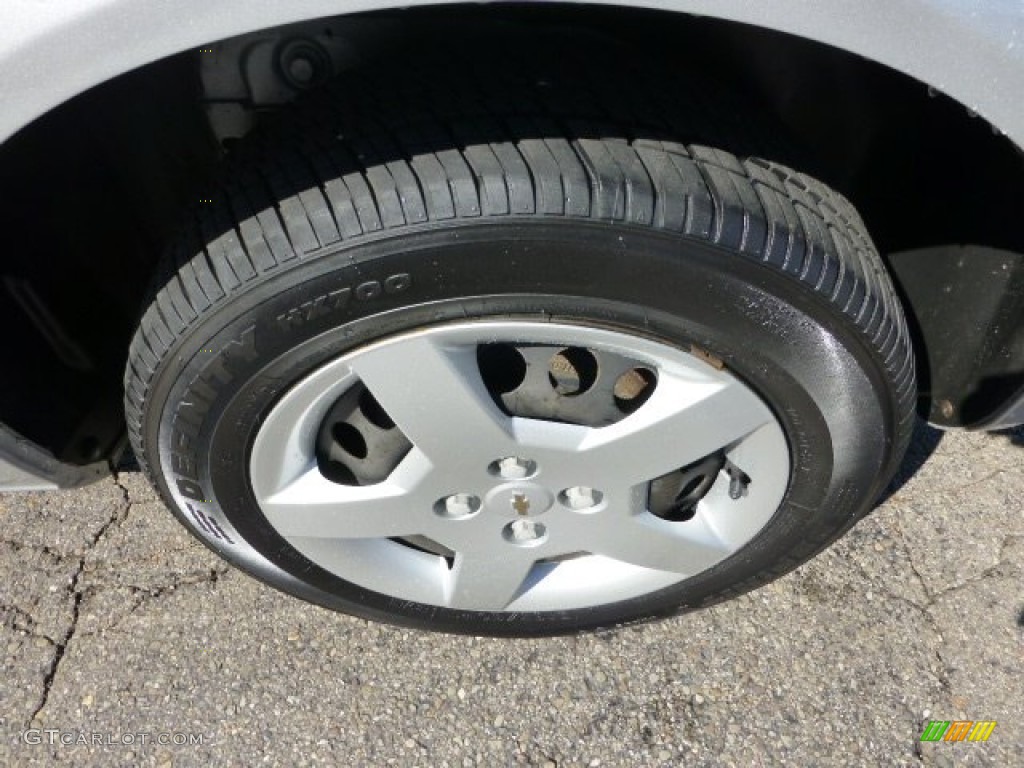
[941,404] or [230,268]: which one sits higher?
[230,268]

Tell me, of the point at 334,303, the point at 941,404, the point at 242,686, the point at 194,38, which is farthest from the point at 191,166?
the point at 941,404

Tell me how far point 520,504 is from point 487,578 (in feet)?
0.75

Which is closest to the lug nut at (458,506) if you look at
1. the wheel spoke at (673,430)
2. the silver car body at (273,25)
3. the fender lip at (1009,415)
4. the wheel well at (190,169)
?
the wheel spoke at (673,430)

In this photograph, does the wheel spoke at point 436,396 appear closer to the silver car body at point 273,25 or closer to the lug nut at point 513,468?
the lug nut at point 513,468

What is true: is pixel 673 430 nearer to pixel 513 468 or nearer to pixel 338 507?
pixel 513 468

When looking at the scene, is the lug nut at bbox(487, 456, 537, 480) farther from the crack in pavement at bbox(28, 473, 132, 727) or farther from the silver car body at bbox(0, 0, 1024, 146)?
the crack in pavement at bbox(28, 473, 132, 727)

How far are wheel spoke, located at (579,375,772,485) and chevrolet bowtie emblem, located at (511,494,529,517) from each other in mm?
132

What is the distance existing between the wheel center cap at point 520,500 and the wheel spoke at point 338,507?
0.12 metres

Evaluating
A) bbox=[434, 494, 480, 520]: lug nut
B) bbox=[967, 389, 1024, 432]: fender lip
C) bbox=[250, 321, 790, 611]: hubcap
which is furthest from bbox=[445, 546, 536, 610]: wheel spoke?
bbox=[967, 389, 1024, 432]: fender lip

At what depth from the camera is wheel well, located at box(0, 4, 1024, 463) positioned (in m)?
1.37

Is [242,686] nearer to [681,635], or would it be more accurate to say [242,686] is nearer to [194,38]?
[681,635]

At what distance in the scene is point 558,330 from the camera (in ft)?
4.25

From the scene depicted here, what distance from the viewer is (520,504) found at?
155 cm

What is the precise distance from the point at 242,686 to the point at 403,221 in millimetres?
1117
